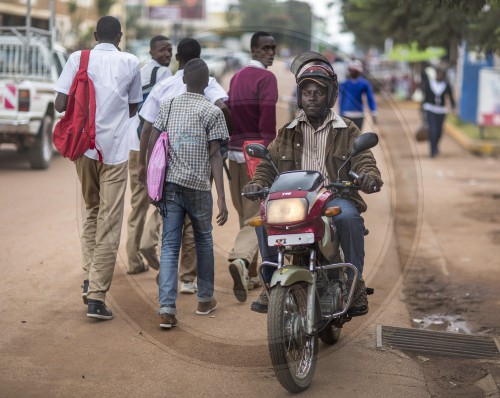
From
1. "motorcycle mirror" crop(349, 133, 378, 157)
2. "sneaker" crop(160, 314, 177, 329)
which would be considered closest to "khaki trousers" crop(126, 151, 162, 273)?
"sneaker" crop(160, 314, 177, 329)

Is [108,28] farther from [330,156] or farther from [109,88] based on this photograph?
[330,156]

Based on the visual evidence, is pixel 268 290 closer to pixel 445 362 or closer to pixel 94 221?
pixel 445 362

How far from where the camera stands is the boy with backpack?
6.04m

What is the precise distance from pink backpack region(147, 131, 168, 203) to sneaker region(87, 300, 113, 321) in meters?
0.84

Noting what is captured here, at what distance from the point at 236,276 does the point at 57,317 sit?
4.15ft

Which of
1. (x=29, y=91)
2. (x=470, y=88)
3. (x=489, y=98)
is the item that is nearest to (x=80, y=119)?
(x=29, y=91)

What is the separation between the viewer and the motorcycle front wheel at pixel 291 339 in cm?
462

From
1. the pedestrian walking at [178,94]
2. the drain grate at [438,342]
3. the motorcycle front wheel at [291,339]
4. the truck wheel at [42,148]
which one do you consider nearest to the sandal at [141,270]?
the pedestrian walking at [178,94]

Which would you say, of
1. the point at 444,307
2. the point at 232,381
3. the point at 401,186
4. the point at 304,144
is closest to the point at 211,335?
the point at 232,381

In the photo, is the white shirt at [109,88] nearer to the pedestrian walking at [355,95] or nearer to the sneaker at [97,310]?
the sneaker at [97,310]

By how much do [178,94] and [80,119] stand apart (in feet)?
2.83

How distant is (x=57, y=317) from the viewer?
6328 mm

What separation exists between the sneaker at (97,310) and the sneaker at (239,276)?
897mm

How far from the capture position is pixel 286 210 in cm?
483
